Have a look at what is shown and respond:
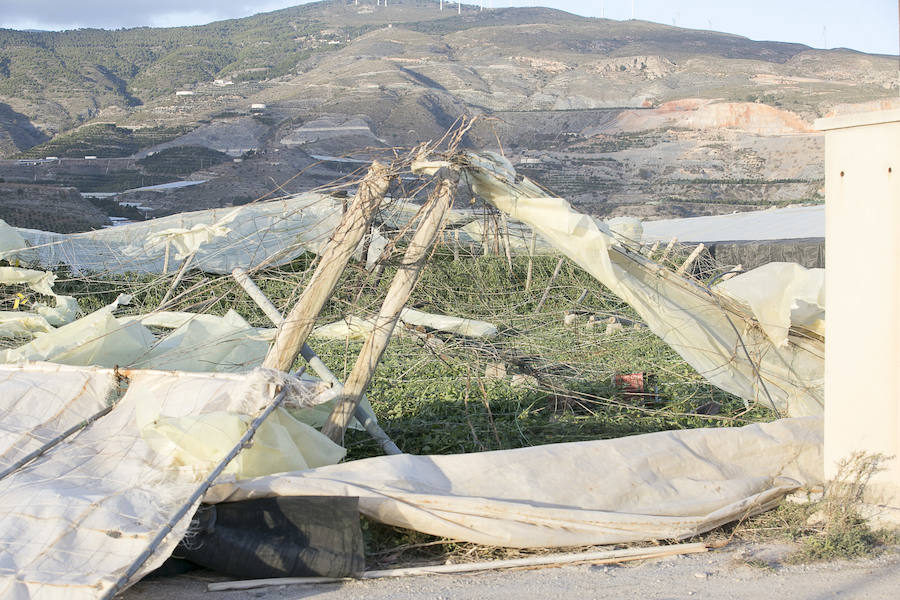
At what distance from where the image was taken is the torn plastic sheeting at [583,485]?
2701 mm

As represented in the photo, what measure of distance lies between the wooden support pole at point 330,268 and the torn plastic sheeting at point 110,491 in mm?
231

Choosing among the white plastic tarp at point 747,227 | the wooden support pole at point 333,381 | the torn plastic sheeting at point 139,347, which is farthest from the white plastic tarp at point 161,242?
the white plastic tarp at point 747,227

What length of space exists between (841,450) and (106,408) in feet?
9.43

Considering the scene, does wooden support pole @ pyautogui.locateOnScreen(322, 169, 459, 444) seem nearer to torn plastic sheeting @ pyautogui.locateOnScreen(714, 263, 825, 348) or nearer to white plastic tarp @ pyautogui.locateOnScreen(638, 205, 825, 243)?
torn plastic sheeting @ pyautogui.locateOnScreen(714, 263, 825, 348)

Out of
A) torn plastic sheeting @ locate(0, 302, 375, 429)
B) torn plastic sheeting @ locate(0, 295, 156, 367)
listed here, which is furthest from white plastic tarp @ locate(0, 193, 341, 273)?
torn plastic sheeting @ locate(0, 295, 156, 367)

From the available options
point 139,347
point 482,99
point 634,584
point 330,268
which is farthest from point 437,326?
point 482,99

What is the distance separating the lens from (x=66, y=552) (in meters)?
2.34

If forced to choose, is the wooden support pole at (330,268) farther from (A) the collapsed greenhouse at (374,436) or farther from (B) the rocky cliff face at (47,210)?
(B) the rocky cliff face at (47,210)

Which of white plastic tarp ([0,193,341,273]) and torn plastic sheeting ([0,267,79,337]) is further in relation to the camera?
white plastic tarp ([0,193,341,273])

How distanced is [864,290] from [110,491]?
267cm

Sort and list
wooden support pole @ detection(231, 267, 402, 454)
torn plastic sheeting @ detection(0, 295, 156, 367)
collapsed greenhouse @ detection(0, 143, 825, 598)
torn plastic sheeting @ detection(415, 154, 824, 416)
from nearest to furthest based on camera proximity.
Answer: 1. collapsed greenhouse @ detection(0, 143, 825, 598)
2. torn plastic sheeting @ detection(415, 154, 824, 416)
3. wooden support pole @ detection(231, 267, 402, 454)
4. torn plastic sheeting @ detection(0, 295, 156, 367)

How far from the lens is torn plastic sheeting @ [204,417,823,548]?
2.70 metres

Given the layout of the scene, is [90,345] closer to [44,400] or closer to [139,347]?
[139,347]

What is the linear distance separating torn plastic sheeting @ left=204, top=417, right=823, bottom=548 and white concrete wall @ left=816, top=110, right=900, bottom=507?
34 cm
